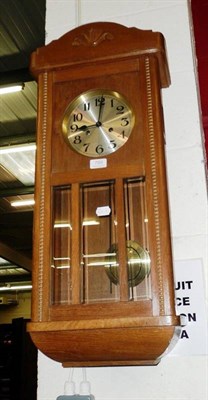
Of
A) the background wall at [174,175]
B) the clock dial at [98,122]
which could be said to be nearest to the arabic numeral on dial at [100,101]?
the clock dial at [98,122]

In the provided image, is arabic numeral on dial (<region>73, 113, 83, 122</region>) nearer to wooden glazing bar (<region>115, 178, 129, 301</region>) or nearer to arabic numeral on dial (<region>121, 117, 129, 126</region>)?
arabic numeral on dial (<region>121, 117, 129, 126</region>)

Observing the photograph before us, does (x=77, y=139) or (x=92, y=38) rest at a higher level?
(x=92, y=38)

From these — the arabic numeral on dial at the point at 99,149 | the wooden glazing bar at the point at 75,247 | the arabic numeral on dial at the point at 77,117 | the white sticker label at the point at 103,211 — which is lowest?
the wooden glazing bar at the point at 75,247

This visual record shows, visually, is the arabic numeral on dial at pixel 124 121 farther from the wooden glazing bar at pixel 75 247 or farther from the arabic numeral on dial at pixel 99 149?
the wooden glazing bar at pixel 75 247

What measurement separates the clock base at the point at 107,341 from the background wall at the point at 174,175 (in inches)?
4.5

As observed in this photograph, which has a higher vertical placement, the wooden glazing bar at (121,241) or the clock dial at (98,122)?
the clock dial at (98,122)

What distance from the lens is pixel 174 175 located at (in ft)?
4.28

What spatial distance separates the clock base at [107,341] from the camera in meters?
1.00

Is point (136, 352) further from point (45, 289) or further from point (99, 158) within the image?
point (99, 158)

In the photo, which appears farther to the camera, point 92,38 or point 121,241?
point 92,38

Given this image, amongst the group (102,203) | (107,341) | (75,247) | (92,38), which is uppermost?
(92,38)

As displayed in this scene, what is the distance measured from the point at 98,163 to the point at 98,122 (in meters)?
0.14

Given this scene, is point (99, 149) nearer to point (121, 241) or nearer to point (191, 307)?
point (121, 241)

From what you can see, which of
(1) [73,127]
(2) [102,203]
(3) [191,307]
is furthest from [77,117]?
(3) [191,307]
